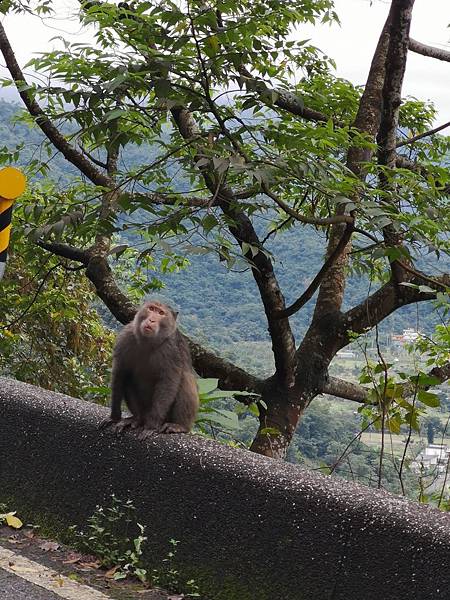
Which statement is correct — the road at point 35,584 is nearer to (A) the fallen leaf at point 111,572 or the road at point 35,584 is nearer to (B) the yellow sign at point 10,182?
(A) the fallen leaf at point 111,572

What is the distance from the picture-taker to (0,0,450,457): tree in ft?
15.6

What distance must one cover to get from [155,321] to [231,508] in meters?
1.55

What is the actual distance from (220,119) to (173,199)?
62.4 inches

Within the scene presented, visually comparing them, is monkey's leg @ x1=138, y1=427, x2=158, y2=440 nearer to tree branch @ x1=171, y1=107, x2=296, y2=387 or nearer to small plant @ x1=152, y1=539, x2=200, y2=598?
small plant @ x1=152, y1=539, x2=200, y2=598

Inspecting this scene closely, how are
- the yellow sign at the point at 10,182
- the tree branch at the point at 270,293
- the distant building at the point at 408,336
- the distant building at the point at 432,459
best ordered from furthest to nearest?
1. the tree branch at the point at 270,293
2. the distant building at the point at 408,336
3. the distant building at the point at 432,459
4. the yellow sign at the point at 10,182

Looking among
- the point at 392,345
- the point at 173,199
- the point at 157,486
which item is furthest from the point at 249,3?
the point at 157,486

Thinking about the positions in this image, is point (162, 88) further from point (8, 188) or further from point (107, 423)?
point (107, 423)

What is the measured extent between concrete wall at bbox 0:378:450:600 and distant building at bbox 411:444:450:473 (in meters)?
1.73

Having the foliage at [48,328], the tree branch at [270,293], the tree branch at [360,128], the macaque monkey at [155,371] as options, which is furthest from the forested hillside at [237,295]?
the macaque monkey at [155,371]

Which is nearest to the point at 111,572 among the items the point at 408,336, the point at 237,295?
the point at 408,336

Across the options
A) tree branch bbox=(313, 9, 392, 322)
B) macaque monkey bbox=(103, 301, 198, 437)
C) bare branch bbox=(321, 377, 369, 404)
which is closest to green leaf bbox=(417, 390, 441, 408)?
macaque monkey bbox=(103, 301, 198, 437)

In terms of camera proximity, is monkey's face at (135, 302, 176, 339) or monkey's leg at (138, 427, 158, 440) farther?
monkey's face at (135, 302, 176, 339)

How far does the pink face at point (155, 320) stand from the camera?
4.36m

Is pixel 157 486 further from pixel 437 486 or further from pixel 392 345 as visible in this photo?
pixel 392 345
